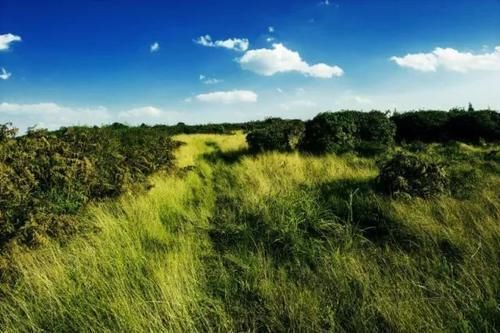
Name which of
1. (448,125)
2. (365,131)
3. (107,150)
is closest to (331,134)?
(365,131)

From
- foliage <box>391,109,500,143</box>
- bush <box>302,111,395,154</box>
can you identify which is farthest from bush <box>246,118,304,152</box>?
foliage <box>391,109,500,143</box>

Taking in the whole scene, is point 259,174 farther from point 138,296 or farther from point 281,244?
point 138,296

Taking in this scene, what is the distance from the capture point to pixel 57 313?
11.3 feet

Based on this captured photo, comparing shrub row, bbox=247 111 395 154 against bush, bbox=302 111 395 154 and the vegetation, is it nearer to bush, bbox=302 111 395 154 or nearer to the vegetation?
bush, bbox=302 111 395 154

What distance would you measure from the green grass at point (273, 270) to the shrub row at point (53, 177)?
34 centimetres

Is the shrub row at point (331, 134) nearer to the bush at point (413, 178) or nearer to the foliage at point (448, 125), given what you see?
the foliage at point (448, 125)

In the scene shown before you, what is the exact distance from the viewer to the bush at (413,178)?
6250 millimetres

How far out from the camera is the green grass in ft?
10.5

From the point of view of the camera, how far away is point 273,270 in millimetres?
4062

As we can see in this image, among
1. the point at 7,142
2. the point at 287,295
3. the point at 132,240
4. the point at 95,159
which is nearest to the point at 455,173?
the point at 287,295

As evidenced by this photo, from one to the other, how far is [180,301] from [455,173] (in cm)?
593

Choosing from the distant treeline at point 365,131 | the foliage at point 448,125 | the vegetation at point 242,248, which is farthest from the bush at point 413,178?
the foliage at point 448,125

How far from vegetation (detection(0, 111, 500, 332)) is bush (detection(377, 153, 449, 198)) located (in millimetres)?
24

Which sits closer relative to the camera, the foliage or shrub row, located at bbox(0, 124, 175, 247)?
shrub row, located at bbox(0, 124, 175, 247)
